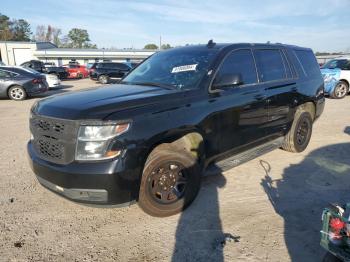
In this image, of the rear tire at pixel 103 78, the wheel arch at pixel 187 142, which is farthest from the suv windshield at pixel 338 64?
the rear tire at pixel 103 78

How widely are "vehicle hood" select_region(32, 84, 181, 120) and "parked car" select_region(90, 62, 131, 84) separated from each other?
21362mm

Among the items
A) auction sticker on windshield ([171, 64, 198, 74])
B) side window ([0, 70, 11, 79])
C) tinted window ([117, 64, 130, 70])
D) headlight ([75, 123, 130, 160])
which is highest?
auction sticker on windshield ([171, 64, 198, 74])

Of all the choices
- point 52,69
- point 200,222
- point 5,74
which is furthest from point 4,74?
point 52,69

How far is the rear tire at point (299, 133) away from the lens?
19.0 feet

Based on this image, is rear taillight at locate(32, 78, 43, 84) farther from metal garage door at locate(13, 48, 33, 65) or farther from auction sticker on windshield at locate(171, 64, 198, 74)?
metal garage door at locate(13, 48, 33, 65)

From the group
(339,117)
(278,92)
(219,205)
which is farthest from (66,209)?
(339,117)

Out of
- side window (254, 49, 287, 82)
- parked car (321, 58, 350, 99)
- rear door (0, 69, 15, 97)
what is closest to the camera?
side window (254, 49, 287, 82)

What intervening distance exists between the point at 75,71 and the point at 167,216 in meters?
30.7

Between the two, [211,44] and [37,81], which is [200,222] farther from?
[37,81]

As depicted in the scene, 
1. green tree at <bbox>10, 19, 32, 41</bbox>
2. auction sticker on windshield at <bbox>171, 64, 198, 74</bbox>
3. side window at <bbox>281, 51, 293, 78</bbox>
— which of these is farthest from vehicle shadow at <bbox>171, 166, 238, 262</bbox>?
green tree at <bbox>10, 19, 32, 41</bbox>

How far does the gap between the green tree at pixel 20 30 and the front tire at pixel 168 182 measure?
10500 cm

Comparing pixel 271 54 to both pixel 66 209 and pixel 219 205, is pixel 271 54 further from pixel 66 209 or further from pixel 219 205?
pixel 66 209

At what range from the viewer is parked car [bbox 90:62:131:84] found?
24.9 m

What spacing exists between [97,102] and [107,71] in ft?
73.4
